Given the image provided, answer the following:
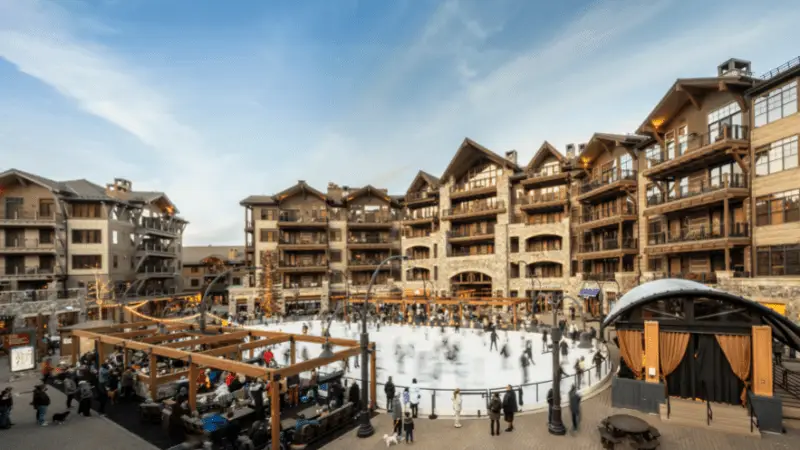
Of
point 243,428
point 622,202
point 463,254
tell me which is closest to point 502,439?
point 243,428

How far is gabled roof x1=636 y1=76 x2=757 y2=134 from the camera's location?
2641cm

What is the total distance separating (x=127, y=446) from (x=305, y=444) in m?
5.82

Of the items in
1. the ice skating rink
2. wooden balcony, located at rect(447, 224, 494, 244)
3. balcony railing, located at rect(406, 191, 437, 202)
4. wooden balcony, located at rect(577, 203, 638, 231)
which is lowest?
the ice skating rink

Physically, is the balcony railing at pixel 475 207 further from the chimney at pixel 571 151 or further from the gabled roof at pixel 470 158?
the chimney at pixel 571 151

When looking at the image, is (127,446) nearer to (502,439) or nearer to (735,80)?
(502,439)

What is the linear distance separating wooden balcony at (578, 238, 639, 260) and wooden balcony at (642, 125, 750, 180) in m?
6.54

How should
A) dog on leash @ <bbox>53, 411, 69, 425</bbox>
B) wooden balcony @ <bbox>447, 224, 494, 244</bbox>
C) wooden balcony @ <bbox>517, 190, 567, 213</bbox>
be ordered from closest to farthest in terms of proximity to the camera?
dog on leash @ <bbox>53, 411, 69, 425</bbox> < wooden balcony @ <bbox>517, 190, 567, 213</bbox> < wooden balcony @ <bbox>447, 224, 494, 244</bbox>

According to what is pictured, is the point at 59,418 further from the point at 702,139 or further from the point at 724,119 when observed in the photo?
the point at 724,119

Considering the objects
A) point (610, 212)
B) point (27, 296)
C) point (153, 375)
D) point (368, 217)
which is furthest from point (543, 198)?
point (27, 296)

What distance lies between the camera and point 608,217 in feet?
124

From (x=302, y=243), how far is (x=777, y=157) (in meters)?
49.2

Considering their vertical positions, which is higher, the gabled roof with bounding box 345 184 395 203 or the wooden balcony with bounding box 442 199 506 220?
the gabled roof with bounding box 345 184 395 203

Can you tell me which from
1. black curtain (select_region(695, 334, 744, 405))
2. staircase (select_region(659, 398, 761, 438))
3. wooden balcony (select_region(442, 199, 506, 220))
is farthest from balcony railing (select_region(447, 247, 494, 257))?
staircase (select_region(659, 398, 761, 438))

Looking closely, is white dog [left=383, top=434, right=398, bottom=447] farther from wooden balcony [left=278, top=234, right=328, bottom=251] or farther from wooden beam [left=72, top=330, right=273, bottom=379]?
wooden balcony [left=278, top=234, right=328, bottom=251]
